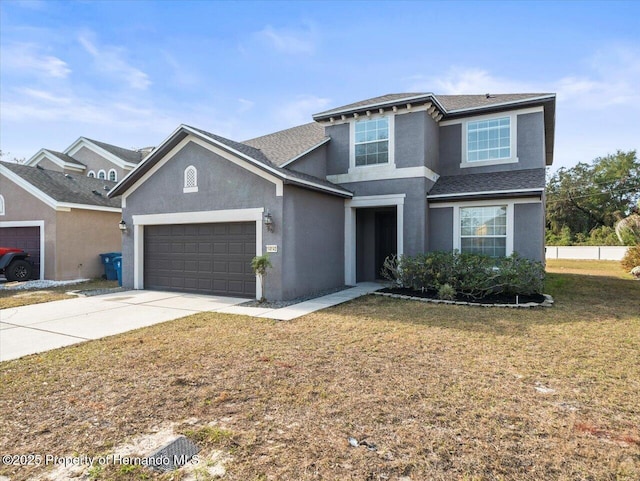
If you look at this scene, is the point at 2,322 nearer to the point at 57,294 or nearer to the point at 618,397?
the point at 57,294

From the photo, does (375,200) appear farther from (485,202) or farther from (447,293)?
(447,293)

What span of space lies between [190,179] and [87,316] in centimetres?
487

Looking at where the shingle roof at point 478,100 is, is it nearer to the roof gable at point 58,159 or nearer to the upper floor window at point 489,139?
the upper floor window at point 489,139

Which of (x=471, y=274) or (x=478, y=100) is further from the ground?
(x=478, y=100)

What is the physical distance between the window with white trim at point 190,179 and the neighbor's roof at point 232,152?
0.91m

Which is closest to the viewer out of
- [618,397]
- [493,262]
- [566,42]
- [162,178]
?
[618,397]

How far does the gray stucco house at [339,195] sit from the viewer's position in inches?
401

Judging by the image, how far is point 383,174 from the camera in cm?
1222

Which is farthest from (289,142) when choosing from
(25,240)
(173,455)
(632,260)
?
(632,260)

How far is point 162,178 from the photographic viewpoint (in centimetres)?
1179

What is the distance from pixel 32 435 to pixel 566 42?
47.7 feet

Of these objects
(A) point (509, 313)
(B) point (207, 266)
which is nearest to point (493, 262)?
(A) point (509, 313)

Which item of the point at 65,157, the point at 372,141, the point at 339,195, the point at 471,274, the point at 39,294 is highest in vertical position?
the point at 65,157

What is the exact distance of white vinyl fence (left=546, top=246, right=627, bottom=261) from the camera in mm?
28594
